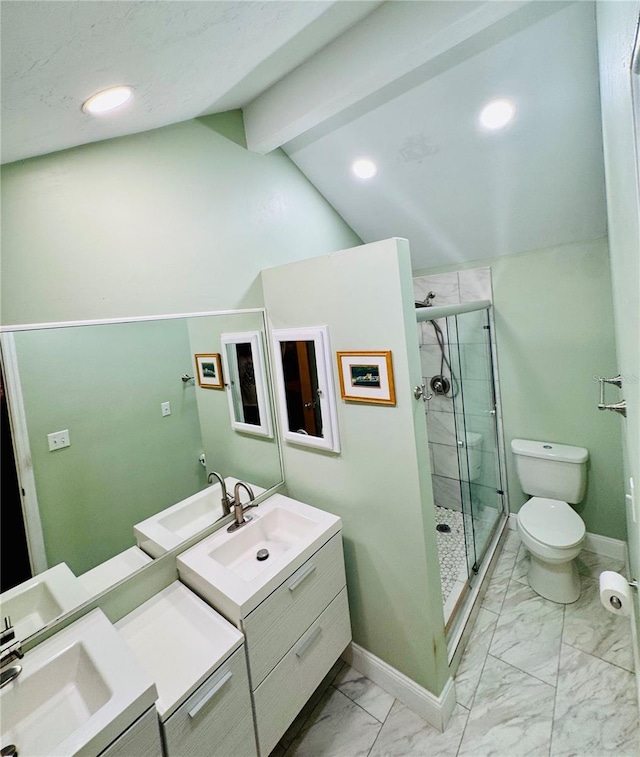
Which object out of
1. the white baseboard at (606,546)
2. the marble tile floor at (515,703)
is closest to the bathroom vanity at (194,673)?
the marble tile floor at (515,703)

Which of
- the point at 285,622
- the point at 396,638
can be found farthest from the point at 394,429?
the point at 396,638

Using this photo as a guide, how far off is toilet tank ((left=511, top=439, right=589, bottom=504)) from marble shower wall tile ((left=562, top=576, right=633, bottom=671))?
0.61 m

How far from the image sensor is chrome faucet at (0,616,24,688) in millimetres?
1008

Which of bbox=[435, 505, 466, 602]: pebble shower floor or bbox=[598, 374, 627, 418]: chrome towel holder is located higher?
bbox=[598, 374, 627, 418]: chrome towel holder

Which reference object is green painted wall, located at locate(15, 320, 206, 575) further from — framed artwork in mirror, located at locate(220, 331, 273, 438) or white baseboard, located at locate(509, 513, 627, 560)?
white baseboard, located at locate(509, 513, 627, 560)

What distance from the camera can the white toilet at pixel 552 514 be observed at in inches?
81.0

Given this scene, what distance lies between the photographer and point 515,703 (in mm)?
1629

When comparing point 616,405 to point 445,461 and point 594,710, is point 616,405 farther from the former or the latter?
point 445,461

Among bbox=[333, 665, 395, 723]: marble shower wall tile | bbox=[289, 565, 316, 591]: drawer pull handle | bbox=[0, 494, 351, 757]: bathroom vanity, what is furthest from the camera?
bbox=[333, 665, 395, 723]: marble shower wall tile

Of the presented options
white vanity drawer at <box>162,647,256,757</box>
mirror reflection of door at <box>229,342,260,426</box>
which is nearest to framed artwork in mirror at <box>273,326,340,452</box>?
mirror reflection of door at <box>229,342,260,426</box>

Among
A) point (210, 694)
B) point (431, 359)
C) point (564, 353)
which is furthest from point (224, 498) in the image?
point (564, 353)

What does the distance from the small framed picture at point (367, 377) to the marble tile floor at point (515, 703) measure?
148 centimetres

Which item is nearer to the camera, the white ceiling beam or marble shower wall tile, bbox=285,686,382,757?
the white ceiling beam

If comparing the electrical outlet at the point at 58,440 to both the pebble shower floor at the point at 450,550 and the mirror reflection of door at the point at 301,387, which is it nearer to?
the mirror reflection of door at the point at 301,387
